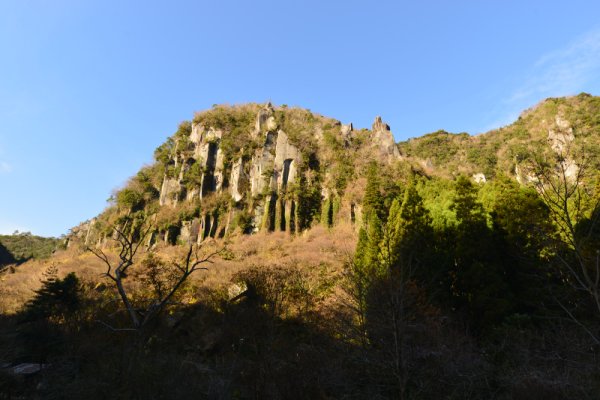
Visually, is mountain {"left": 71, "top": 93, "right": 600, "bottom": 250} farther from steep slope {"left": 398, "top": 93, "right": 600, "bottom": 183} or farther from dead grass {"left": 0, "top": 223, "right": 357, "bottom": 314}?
dead grass {"left": 0, "top": 223, "right": 357, "bottom": 314}

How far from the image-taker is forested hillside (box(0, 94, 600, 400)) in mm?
11133

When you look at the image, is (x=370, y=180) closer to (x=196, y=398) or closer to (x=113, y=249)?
(x=196, y=398)

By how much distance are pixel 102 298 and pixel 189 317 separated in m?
10.6

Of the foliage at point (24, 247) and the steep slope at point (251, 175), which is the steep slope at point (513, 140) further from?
the foliage at point (24, 247)

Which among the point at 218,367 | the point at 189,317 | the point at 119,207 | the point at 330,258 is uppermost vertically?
the point at 119,207

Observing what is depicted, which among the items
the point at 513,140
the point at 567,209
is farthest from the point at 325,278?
the point at 513,140

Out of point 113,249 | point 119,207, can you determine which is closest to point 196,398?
point 113,249

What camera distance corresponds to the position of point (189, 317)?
89.0 ft

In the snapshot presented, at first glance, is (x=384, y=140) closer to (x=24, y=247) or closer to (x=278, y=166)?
(x=278, y=166)

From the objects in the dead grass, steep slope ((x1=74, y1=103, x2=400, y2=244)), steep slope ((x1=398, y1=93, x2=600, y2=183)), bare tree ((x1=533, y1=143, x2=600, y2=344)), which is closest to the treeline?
bare tree ((x1=533, y1=143, x2=600, y2=344))

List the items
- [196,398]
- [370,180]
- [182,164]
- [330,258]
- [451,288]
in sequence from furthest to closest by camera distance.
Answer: [182,164] < [370,180] < [330,258] < [451,288] < [196,398]

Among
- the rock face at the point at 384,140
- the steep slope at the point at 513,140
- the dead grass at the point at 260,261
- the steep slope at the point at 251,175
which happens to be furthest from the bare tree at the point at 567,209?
the steep slope at the point at 513,140

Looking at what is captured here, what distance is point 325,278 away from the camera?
31500 millimetres

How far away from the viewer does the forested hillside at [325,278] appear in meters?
11.1
